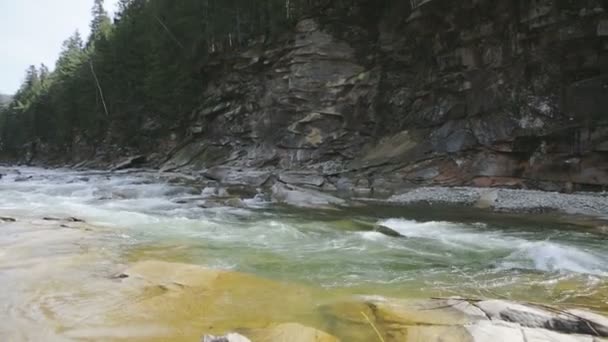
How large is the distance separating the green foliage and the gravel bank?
16604mm

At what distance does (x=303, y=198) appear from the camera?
16234 mm

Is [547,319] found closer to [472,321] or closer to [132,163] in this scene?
[472,321]

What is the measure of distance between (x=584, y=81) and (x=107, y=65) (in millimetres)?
45548

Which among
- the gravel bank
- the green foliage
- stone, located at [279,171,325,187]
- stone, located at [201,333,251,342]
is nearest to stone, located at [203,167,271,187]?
stone, located at [279,171,325,187]

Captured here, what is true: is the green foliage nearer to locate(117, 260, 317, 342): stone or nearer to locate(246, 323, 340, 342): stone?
locate(117, 260, 317, 342): stone

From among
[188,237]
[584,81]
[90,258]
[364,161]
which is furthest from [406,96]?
[90,258]

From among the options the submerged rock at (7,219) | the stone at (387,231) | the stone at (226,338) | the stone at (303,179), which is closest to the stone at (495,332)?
the stone at (226,338)

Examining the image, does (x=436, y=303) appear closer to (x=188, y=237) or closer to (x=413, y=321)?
(x=413, y=321)

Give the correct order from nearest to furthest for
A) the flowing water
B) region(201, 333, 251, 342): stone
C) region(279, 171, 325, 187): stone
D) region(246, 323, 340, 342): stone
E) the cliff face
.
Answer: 1. region(201, 333, 251, 342): stone
2. region(246, 323, 340, 342): stone
3. the flowing water
4. the cliff face
5. region(279, 171, 325, 187): stone

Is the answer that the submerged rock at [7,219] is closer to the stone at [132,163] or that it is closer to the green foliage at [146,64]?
the green foliage at [146,64]

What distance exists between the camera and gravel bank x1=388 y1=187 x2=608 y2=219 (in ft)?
43.0

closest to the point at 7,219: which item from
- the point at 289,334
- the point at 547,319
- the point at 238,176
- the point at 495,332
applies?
the point at 289,334

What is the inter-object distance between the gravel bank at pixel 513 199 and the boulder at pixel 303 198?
2.34 m

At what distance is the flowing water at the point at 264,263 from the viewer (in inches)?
187
